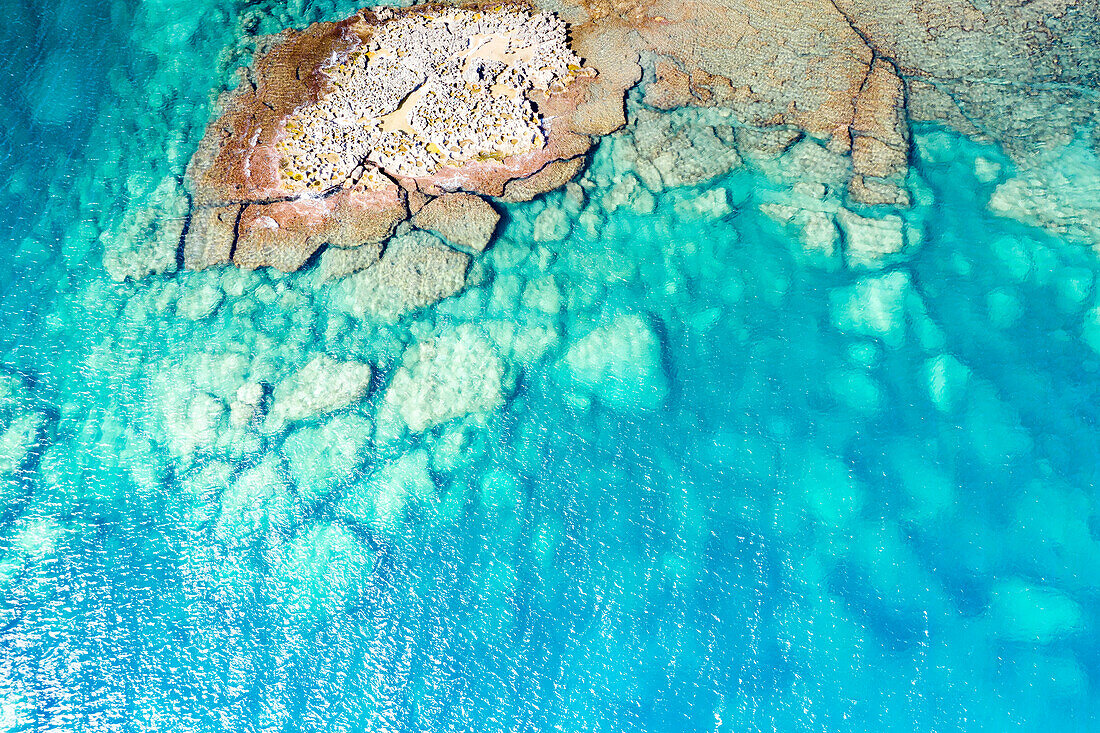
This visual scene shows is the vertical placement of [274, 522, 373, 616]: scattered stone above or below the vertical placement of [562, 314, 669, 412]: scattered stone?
below

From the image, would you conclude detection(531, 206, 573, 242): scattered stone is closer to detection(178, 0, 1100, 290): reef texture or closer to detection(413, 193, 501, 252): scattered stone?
detection(178, 0, 1100, 290): reef texture

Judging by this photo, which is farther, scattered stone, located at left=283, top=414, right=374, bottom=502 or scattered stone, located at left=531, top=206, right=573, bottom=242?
scattered stone, located at left=531, top=206, right=573, bottom=242

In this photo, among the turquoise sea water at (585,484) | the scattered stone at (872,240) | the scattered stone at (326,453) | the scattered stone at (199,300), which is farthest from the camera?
the scattered stone at (872,240)

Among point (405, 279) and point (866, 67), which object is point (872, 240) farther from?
point (405, 279)

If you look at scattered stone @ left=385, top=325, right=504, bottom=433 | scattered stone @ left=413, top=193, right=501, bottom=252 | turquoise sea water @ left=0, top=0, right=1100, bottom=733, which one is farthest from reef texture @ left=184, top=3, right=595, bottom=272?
scattered stone @ left=385, top=325, right=504, bottom=433

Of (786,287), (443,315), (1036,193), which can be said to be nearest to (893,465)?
(786,287)

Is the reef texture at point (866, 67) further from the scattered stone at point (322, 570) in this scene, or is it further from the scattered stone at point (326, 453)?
the scattered stone at point (322, 570)

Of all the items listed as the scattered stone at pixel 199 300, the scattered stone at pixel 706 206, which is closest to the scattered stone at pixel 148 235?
the scattered stone at pixel 199 300
